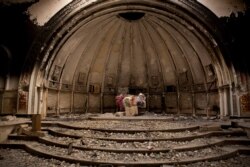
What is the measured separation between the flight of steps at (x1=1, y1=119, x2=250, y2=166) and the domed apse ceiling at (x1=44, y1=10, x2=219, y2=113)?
13.1 ft

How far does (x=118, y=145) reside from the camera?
584cm

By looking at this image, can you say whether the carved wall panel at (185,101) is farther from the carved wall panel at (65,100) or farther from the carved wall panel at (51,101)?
the carved wall panel at (51,101)

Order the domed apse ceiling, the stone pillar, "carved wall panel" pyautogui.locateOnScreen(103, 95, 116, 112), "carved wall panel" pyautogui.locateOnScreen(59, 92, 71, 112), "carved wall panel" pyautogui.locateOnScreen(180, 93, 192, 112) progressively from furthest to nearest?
"carved wall panel" pyautogui.locateOnScreen(103, 95, 116, 112) < "carved wall panel" pyautogui.locateOnScreen(180, 93, 192, 112) < "carved wall panel" pyautogui.locateOnScreen(59, 92, 71, 112) < the domed apse ceiling < the stone pillar

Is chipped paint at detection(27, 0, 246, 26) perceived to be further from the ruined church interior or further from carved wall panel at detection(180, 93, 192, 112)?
carved wall panel at detection(180, 93, 192, 112)

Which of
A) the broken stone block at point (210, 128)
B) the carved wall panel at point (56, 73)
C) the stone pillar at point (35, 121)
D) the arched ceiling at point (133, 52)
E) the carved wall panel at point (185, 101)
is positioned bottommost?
the broken stone block at point (210, 128)

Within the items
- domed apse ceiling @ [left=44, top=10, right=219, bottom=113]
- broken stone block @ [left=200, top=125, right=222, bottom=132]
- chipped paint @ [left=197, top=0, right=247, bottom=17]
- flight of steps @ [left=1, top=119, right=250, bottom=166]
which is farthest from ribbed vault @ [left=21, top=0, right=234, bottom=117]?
flight of steps @ [left=1, top=119, right=250, bottom=166]

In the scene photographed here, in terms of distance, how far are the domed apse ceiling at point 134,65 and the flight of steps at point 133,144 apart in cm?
400

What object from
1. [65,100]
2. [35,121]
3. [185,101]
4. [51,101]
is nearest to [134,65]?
[185,101]

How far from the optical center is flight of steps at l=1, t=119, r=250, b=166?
509 cm

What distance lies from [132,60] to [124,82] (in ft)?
5.05

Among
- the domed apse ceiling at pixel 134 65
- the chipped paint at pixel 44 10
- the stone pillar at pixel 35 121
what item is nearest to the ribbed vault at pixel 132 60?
the domed apse ceiling at pixel 134 65

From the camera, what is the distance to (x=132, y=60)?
13672mm

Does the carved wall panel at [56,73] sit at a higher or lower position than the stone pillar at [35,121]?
higher

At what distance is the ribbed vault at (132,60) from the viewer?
9898 millimetres
